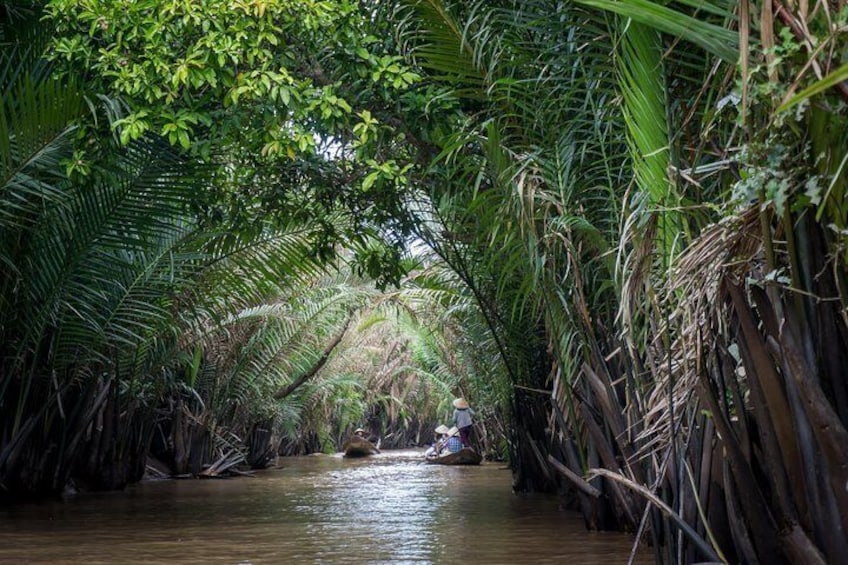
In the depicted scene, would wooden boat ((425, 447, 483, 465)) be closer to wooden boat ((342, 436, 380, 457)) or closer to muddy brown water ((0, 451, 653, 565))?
wooden boat ((342, 436, 380, 457))

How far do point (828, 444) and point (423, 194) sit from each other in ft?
21.7

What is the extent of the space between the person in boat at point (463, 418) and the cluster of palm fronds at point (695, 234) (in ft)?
41.4

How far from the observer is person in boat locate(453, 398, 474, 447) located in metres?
19.6

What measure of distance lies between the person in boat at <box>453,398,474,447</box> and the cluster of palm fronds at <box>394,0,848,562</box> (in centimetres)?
1263

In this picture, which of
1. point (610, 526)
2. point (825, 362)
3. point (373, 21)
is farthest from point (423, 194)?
point (825, 362)

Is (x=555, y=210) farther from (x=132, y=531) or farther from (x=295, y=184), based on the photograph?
(x=132, y=531)

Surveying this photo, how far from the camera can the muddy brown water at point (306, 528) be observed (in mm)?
6023

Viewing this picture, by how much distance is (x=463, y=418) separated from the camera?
66.7 ft

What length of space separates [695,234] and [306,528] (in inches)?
176

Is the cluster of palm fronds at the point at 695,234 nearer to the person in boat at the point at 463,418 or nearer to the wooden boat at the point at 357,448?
the person in boat at the point at 463,418

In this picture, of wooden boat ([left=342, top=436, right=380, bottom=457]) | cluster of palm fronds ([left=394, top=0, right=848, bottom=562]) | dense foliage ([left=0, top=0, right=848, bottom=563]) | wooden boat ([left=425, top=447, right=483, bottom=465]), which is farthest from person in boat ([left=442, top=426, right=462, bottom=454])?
cluster of palm fronds ([left=394, top=0, right=848, bottom=562])

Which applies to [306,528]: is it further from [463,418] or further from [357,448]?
[357,448]

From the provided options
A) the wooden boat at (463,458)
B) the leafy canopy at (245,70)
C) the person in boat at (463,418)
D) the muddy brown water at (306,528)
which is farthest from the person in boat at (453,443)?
the leafy canopy at (245,70)

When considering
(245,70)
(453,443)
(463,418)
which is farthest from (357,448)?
(245,70)
